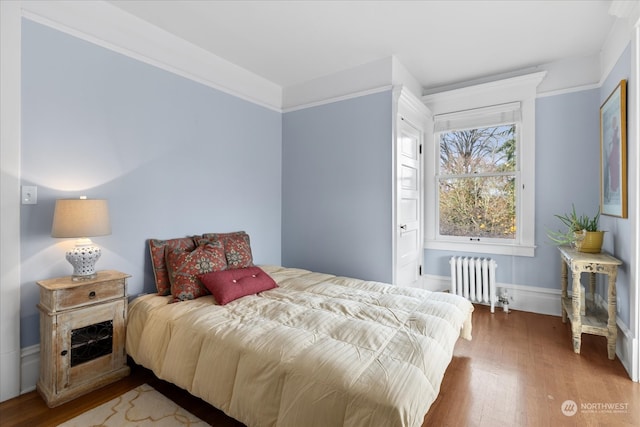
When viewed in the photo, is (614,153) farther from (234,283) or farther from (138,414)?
(138,414)

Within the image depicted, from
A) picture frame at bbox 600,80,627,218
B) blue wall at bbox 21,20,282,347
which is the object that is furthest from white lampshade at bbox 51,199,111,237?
picture frame at bbox 600,80,627,218

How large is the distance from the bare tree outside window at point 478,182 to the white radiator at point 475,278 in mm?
365

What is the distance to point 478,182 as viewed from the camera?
384 centimetres

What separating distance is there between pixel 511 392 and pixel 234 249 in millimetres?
2359

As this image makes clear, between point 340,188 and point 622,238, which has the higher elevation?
point 340,188

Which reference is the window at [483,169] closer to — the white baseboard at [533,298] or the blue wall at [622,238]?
the white baseboard at [533,298]

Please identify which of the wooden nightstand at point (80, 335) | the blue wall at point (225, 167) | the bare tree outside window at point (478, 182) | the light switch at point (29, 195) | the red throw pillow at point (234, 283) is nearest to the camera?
the wooden nightstand at point (80, 335)

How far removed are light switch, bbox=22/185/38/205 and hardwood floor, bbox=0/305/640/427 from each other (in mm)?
1234

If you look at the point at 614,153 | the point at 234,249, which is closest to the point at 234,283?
the point at 234,249

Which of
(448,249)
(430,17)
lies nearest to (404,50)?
(430,17)

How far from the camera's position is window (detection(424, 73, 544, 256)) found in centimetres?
351

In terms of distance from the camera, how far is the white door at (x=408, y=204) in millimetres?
3301

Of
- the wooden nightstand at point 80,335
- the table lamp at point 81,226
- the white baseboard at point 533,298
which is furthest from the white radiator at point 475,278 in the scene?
the table lamp at point 81,226

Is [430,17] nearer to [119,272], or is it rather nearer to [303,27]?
[303,27]
